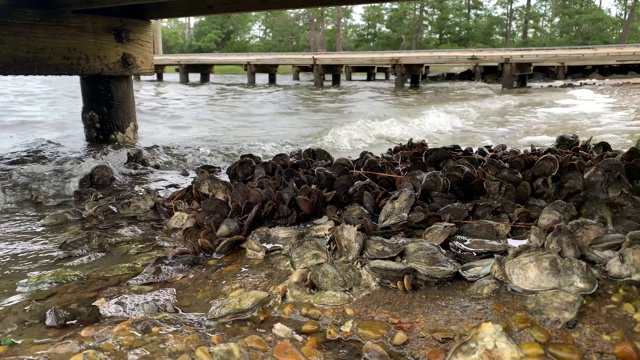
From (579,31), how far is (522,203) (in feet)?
152

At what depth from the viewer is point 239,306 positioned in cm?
214

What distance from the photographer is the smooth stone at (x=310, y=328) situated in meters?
1.99

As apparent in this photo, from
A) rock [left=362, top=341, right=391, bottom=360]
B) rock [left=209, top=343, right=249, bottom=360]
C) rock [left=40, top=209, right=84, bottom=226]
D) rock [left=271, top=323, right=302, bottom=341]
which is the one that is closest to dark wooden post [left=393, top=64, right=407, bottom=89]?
rock [left=40, top=209, right=84, bottom=226]

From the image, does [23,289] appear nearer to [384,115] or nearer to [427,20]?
[384,115]

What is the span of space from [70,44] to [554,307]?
6.00m

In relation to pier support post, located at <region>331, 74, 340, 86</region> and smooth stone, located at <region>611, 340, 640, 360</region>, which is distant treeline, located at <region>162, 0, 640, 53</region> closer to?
pier support post, located at <region>331, 74, 340, 86</region>

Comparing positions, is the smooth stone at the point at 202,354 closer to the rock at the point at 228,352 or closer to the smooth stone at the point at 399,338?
the rock at the point at 228,352

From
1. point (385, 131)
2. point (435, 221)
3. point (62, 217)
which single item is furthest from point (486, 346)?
point (385, 131)

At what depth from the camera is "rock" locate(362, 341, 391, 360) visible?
179 cm

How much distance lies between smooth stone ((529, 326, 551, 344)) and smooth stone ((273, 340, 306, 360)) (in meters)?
0.90

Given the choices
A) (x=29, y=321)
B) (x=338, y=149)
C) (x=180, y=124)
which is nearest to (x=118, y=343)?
(x=29, y=321)

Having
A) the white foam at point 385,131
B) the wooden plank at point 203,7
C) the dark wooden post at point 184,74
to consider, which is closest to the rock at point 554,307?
the wooden plank at point 203,7

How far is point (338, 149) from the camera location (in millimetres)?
7543

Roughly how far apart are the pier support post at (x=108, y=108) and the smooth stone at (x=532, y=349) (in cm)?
657
